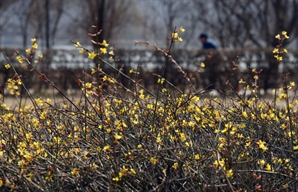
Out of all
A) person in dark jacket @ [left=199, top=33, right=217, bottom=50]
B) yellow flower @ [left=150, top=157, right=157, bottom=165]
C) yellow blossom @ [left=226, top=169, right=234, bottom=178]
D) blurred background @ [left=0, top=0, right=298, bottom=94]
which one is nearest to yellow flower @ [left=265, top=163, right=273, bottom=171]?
yellow blossom @ [left=226, top=169, right=234, bottom=178]

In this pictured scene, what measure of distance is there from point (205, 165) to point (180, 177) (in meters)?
0.24

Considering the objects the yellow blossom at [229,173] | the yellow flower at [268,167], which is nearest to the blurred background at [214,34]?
the yellow flower at [268,167]

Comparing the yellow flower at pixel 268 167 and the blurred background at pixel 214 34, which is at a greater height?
the blurred background at pixel 214 34

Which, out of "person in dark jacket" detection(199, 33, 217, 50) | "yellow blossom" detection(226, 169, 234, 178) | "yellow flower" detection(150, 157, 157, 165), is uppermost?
"person in dark jacket" detection(199, 33, 217, 50)

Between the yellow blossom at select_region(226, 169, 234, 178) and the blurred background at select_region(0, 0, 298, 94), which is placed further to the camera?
the blurred background at select_region(0, 0, 298, 94)

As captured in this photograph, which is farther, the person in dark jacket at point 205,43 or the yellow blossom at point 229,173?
the person in dark jacket at point 205,43

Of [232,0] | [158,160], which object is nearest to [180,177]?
[158,160]

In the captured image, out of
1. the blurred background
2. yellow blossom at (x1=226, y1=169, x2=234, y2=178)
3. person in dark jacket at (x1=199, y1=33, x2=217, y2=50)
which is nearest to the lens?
yellow blossom at (x1=226, y1=169, x2=234, y2=178)

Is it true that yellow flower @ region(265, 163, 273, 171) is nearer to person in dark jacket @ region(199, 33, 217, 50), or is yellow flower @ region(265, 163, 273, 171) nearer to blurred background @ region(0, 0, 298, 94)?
blurred background @ region(0, 0, 298, 94)

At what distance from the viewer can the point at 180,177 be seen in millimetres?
4578

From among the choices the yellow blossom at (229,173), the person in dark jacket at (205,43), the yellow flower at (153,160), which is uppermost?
the person in dark jacket at (205,43)

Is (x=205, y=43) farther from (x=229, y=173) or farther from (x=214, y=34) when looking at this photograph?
(x=229, y=173)

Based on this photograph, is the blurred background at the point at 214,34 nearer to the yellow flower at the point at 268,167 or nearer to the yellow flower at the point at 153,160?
the yellow flower at the point at 268,167

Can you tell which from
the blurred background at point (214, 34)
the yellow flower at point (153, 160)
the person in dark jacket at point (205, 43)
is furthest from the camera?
the person in dark jacket at point (205, 43)
